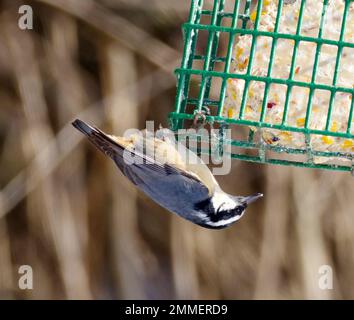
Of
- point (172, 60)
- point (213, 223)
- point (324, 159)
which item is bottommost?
point (213, 223)

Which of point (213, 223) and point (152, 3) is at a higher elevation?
point (152, 3)

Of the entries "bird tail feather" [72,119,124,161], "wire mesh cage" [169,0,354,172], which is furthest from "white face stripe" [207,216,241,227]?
"bird tail feather" [72,119,124,161]

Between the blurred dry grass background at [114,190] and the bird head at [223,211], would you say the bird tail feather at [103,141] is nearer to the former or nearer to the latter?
the bird head at [223,211]

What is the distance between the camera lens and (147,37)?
518cm

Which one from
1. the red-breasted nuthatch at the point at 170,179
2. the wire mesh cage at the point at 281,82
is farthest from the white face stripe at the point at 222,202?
the wire mesh cage at the point at 281,82

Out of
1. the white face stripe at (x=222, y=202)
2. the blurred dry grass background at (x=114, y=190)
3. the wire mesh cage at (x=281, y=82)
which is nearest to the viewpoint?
the wire mesh cage at (x=281, y=82)

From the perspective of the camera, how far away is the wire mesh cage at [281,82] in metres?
3.14

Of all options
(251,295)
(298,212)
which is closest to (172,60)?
(298,212)

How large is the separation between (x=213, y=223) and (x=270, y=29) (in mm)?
860

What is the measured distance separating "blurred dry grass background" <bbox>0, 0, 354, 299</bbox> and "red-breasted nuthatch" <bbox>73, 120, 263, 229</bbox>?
5.74 feet

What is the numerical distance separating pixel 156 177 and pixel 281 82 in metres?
0.66

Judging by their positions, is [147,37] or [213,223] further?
[147,37]

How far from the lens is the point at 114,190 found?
539cm

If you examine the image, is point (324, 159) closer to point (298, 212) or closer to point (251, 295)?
point (298, 212)
